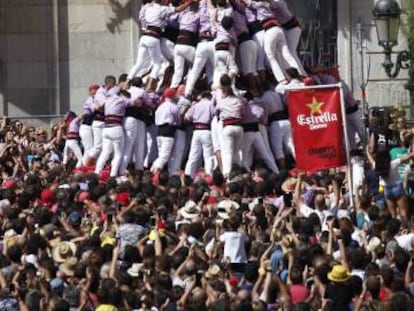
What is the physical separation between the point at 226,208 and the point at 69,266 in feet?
13.4

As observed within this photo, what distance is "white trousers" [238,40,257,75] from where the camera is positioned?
32.8 metres

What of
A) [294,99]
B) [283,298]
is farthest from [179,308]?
[294,99]

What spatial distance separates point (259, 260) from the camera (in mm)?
21422

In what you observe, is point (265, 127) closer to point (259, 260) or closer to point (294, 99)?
point (294, 99)

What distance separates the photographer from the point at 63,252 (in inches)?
880

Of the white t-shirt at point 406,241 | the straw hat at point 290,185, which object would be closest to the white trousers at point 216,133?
the straw hat at point 290,185

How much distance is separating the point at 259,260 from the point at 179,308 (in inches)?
87.4

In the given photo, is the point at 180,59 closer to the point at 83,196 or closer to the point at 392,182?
the point at 83,196

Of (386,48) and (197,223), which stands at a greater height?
(386,48)

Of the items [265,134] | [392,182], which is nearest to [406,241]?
[392,182]

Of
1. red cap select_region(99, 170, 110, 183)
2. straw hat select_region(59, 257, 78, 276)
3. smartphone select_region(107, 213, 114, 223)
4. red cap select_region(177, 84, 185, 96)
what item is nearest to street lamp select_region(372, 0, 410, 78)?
red cap select_region(177, 84, 185, 96)

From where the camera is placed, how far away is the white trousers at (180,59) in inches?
1294

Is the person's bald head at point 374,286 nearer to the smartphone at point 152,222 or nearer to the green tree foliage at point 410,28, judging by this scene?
the smartphone at point 152,222

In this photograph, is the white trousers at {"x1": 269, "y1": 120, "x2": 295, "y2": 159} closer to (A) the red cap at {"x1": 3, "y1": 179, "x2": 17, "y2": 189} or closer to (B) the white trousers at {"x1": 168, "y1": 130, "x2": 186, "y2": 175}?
(B) the white trousers at {"x1": 168, "y1": 130, "x2": 186, "y2": 175}
